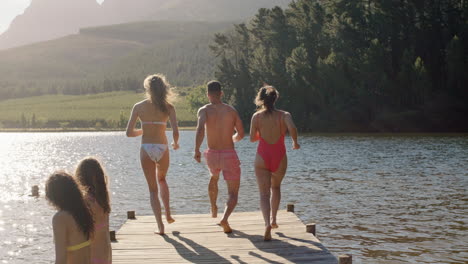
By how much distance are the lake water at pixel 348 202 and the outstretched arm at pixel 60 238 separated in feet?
22.8

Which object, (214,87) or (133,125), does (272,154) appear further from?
(133,125)

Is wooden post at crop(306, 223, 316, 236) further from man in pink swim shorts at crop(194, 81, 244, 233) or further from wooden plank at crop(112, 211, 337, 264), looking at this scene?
man in pink swim shorts at crop(194, 81, 244, 233)

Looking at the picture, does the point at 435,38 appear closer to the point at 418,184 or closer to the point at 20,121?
the point at 418,184

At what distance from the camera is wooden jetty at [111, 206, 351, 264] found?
30.1 feet

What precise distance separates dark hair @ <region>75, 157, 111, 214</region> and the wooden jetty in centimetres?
281

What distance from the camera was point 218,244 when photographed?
10.1 meters

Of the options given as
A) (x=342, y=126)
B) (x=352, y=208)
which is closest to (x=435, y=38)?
(x=342, y=126)

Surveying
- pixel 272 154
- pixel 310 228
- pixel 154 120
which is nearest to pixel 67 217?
pixel 154 120

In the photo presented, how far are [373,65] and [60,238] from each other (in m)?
81.7

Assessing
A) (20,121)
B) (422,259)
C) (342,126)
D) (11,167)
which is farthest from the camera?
(20,121)

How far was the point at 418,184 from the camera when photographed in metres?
27.8

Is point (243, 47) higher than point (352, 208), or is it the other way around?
point (243, 47)

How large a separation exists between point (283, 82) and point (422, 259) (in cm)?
8314

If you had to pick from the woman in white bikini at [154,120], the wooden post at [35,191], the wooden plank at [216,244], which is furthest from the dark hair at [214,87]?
the wooden post at [35,191]
